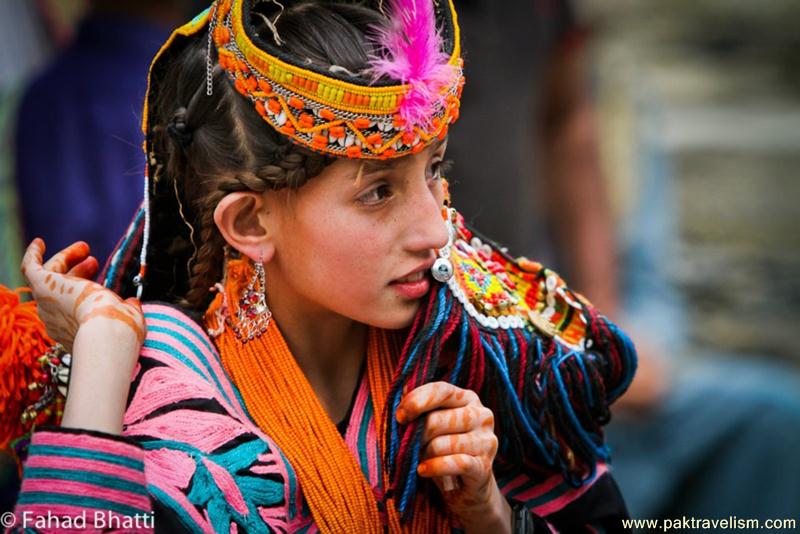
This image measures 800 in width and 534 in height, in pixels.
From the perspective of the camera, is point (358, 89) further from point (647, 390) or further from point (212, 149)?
point (647, 390)

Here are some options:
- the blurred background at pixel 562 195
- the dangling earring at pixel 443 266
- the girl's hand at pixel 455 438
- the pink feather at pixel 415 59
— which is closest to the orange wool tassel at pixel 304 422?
the girl's hand at pixel 455 438

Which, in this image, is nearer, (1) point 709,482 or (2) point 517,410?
(2) point 517,410

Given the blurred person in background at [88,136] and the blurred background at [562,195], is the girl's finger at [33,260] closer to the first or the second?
the blurred background at [562,195]

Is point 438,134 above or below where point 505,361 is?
above

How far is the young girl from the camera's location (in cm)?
185

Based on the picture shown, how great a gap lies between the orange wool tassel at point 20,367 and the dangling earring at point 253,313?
13.7 inches

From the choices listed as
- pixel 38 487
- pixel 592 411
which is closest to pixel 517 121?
pixel 592 411

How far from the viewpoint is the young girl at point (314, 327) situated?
1.85 meters

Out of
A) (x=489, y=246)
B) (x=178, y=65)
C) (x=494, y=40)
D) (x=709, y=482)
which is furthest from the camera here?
(x=709, y=482)

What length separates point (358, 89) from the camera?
6.09ft

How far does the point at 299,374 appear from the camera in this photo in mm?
2080

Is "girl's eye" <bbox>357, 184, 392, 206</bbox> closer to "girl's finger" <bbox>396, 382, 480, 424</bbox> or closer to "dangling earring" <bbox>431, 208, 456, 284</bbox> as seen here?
"dangling earring" <bbox>431, 208, 456, 284</bbox>

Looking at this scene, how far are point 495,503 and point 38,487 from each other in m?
0.78

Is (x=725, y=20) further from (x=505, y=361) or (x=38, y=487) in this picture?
(x=38, y=487)
